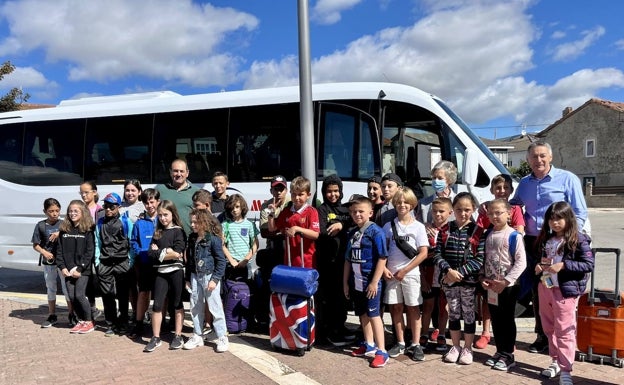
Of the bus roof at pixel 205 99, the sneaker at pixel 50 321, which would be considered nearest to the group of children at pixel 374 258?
the sneaker at pixel 50 321

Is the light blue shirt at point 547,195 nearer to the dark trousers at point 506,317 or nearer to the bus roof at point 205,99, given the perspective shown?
the dark trousers at point 506,317

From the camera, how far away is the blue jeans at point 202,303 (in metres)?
4.88

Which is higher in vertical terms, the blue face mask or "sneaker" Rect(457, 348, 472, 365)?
A: the blue face mask

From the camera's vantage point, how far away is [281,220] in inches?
192

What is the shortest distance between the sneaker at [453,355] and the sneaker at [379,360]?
572 millimetres

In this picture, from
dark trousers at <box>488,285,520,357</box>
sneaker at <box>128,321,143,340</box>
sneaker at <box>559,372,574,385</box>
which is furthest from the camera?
sneaker at <box>128,321,143,340</box>

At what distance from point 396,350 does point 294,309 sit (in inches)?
42.1

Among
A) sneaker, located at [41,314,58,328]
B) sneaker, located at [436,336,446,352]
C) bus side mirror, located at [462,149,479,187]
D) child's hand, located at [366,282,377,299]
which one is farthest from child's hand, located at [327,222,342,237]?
sneaker, located at [41,314,58,328]

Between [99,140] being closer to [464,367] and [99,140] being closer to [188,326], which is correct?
[188,326]

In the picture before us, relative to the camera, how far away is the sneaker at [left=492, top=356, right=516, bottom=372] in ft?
13.8

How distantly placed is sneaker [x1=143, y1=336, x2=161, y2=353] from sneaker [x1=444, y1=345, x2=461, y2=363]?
116 inches

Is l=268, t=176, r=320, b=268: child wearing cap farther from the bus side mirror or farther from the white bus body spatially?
the bus side mirror

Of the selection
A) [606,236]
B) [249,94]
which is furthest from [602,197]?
[249,94]

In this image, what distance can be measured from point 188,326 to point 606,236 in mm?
15017
